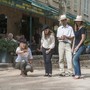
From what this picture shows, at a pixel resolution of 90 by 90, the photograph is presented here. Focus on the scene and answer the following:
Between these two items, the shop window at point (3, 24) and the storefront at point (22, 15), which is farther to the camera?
the shop window at point (3, 24)

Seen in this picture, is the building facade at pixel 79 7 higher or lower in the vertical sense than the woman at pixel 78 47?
higher

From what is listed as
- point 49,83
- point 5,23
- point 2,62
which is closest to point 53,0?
point 5,23

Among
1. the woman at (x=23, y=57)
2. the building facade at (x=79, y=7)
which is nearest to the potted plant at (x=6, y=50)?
the woman at (x=23, y=57)

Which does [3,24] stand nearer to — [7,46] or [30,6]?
[30,6]

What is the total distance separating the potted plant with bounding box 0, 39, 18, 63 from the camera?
15.9 m

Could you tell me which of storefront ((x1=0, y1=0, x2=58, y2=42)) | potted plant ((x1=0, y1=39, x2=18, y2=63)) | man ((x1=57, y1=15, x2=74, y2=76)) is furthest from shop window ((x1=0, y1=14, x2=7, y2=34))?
man ((x1=57, y1=15, x2=74, y2=76))

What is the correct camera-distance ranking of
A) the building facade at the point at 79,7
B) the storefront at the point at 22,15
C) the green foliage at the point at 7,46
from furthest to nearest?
the building facade at the point at 79,7 < the storefront at the point at 22,15 < the green foliage at the point at 7,46

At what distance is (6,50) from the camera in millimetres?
15922

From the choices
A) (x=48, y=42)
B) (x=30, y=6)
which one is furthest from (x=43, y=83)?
→ (x=30, y=6)

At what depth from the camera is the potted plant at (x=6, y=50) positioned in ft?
52.1

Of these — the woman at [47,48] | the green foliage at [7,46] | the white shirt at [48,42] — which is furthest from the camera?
the green foliage at [7,46]

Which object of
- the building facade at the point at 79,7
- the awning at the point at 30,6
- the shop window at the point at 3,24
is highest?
the building facade at the point at 79,7

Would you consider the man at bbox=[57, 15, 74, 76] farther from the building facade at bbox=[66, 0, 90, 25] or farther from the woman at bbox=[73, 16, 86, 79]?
the building facade at bbox=[66, 0, 90, 25]

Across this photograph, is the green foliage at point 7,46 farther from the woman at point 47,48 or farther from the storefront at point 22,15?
Answer: the woman at point 47,48
